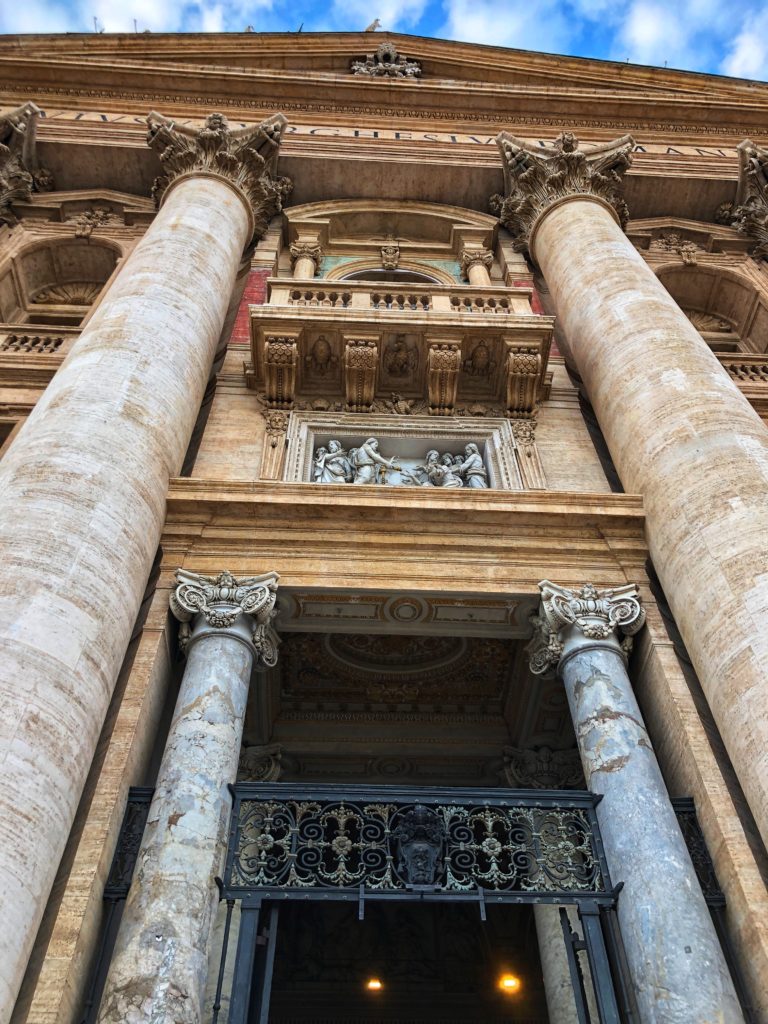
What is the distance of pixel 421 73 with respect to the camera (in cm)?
1891

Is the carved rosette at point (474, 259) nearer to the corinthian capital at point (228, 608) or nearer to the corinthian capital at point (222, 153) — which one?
the corinthian capital at point (222, 153)

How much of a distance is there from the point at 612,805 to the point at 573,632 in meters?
1.61

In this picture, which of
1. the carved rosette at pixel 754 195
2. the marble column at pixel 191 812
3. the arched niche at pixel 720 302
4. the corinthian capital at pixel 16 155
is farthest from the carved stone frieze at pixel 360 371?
the carved rosette at pixel 754 195

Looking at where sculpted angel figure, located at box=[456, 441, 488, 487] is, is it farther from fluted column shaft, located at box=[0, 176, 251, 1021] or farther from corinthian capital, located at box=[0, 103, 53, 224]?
corinthian capital, located at box=[0, 103, 53, 224]

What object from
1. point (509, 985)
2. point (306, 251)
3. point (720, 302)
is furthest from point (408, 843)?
point (720, 302)

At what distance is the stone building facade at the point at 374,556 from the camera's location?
551cm

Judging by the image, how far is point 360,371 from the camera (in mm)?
10031

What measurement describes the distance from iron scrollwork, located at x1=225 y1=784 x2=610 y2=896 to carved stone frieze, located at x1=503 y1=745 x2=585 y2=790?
277 cm

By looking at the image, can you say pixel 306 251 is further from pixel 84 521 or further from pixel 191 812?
pixel 191 812

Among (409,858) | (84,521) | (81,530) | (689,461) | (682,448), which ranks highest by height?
(682,448)

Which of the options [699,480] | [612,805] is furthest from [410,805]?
[699,480]

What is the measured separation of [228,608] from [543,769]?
4.12 m

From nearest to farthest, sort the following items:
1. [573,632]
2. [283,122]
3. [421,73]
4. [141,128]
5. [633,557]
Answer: [573,632], [633,557], [283,122], [141,128], [421,73]

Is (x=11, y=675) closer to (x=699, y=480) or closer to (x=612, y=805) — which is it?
(x=612, y=805)
